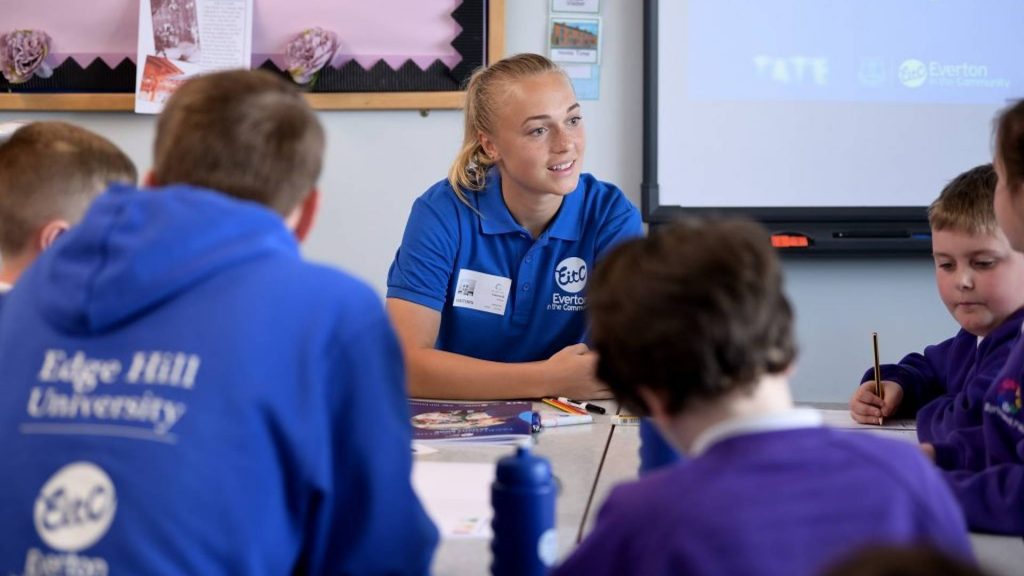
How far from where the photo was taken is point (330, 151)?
3617 millimetres

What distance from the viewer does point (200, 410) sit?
1071mm

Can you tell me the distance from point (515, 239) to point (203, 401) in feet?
4.86

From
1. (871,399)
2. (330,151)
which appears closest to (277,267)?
(871,399)

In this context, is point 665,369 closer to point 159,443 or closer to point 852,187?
point 159,443

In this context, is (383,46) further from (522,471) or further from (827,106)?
(522,471)

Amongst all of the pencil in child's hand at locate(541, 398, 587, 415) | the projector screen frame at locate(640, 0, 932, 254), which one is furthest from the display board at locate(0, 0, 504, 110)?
the pencil in child's hand at locate(541, 398, 587, 415)

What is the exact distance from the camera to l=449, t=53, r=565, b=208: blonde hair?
253 cm

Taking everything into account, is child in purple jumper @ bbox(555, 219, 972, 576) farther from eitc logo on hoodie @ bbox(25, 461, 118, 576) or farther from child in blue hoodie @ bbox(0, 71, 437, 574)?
eitc logo on hoodie @ bbox(25, 461, 118, 576)

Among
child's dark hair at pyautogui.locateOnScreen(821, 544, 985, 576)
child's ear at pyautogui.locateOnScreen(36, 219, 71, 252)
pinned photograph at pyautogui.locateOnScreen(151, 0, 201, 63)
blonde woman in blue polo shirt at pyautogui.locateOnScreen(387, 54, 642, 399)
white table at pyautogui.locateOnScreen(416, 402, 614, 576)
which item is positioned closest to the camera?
child's dark hair at pyautogui.locateOnScreen(821, 544, 985, 576)

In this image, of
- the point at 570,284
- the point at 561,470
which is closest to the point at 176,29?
the point at 570,284

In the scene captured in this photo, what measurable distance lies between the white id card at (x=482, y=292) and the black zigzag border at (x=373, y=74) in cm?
118

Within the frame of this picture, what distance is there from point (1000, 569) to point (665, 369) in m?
0.59

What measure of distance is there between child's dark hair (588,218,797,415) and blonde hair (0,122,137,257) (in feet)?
3.26

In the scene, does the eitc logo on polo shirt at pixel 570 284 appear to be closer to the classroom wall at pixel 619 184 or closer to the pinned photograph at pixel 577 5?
the classroom wall at pixel 619 184
